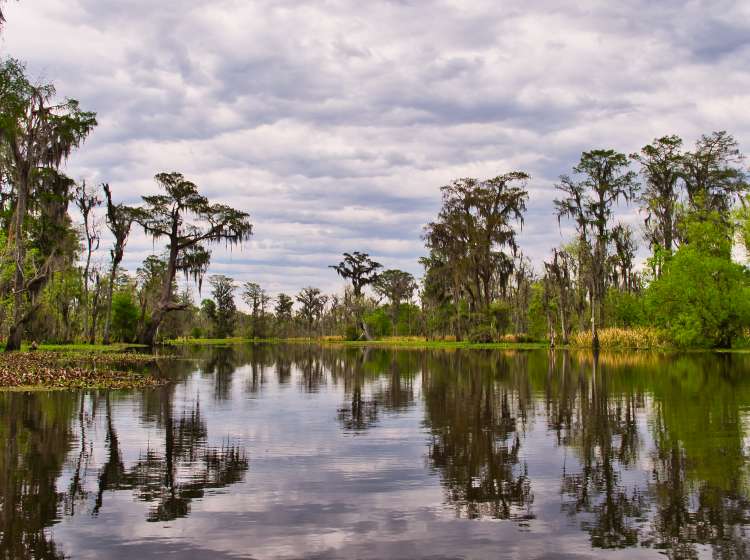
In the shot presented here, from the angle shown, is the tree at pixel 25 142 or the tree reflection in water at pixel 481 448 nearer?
the tree reflection in water at pixel 481 448

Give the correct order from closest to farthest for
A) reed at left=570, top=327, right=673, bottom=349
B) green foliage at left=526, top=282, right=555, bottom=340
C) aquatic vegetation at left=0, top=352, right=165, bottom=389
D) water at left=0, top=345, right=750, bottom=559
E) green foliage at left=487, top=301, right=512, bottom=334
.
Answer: water at left=0, top=345, right=750, bottom=559
aquatic vegetation at left=0, top=352, right=165, bottom=389
reed at left=570, top=327, right=673, bottom=349
green foliage at left=487, top=301, right=512, bottom=334
green foliage at left=526, top=282, right=555, bottom=340

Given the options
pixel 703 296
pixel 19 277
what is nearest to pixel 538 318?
pixel 703 296

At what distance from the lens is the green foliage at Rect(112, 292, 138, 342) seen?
275 ft

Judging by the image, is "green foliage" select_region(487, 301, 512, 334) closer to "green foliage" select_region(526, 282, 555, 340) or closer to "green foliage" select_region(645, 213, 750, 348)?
"green foliage" select_region(526, 282, 555, 340)

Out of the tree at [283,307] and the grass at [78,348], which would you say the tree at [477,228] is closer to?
the grass at [78,348]

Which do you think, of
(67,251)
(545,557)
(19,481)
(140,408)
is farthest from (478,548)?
(67,251)

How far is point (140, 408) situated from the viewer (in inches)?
695

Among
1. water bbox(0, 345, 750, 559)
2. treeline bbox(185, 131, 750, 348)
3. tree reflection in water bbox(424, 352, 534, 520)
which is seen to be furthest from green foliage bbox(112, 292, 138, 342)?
tree reflection in water bbox(424, 352, 534, 520)

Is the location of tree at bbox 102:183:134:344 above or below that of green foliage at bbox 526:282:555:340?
above

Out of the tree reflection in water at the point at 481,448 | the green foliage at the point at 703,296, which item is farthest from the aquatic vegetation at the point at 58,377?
the green foliage at the point at 703,296

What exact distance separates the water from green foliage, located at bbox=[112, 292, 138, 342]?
6828 centimetres

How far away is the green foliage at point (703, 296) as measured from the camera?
2104 inches

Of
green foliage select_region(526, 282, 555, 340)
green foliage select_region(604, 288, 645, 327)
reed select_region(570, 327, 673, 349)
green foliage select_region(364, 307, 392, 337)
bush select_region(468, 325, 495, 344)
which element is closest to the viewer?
reed select_region(570, 327, 673, 349)

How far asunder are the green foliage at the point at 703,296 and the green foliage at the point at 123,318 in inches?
2457
